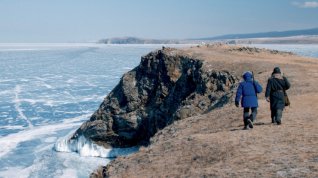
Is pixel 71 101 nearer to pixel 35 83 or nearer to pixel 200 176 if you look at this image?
pixel 35 83

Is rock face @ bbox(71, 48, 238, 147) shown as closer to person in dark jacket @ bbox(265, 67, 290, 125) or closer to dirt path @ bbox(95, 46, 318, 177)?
dirt path @ bbox(95, 46, 318, 177)

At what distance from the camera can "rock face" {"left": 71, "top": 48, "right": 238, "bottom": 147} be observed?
4619 centimetres

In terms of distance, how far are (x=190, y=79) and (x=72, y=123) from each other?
861 inches

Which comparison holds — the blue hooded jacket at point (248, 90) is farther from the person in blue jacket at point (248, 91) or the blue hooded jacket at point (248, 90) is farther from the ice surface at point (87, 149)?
the ice surface at point (87, 149)

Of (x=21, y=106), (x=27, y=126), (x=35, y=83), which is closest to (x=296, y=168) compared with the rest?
(x=27, y=126)

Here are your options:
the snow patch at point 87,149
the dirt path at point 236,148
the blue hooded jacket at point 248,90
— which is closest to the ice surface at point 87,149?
the snow patch at point 87,149

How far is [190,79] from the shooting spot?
45469 millimetres

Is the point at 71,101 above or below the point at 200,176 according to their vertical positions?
below

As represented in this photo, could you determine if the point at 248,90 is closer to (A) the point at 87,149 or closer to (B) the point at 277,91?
(B) the point at 277,91

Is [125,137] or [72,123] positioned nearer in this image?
[125,137]

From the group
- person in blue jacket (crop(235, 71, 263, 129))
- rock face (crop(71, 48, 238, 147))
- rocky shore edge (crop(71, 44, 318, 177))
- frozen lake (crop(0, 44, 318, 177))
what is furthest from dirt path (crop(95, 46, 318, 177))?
frozen lake (crop(0, 44, 318, 177))

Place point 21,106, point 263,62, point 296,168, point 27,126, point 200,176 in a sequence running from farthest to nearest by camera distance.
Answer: point 21,106, point 27,126, point 263,62, point 200,176, point 296,168

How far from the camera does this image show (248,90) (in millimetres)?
20484

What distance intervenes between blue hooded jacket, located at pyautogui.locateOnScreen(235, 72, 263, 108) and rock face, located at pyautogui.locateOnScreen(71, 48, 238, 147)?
2166 cm
